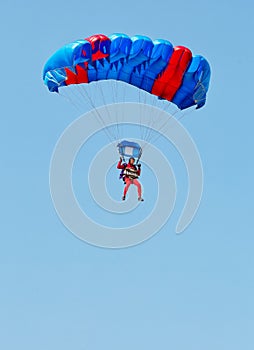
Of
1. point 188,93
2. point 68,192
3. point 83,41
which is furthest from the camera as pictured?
point 68,192

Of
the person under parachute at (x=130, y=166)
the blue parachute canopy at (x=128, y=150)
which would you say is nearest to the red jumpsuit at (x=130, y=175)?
the person under parachute at (x=130, y=166)

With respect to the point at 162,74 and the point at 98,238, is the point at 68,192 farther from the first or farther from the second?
the point at 162,74

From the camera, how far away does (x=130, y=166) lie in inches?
1320

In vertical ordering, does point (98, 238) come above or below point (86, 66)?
below

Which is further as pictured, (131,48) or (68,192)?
(68,192)

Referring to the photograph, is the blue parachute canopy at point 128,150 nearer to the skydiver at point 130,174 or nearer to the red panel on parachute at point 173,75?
the skydiver at point 130,174

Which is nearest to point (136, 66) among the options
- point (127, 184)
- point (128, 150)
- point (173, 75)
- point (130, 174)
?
point (173, 75)

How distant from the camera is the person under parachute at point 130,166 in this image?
33.4 meters

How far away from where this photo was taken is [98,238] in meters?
36.3

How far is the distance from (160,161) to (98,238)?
11.3 ft

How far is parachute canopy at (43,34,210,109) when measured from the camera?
106 feet

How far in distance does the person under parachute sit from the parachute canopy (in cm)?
219

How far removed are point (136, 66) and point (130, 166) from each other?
3.18 meters

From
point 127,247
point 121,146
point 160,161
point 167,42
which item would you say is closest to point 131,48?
point 167,42
